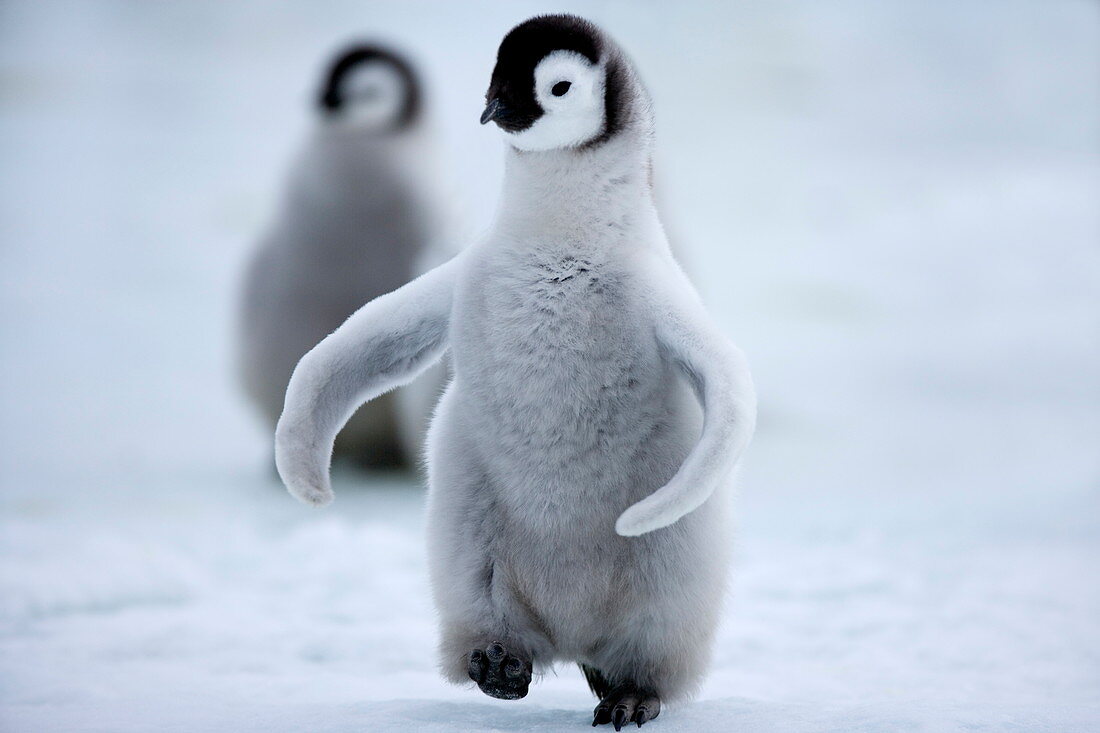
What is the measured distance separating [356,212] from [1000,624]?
126 centimetres

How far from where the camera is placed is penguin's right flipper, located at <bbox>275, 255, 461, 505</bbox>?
939mm

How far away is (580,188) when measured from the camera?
0.91m

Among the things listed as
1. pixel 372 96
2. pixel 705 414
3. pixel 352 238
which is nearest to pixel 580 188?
pixel 705 414

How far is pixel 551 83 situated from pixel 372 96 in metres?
1.38

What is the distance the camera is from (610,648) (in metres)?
0.95

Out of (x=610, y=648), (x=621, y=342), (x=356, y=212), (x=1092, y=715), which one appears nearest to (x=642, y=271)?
(x=621, y=342)

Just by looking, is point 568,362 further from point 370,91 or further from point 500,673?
point 370,91

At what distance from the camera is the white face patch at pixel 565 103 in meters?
0.86

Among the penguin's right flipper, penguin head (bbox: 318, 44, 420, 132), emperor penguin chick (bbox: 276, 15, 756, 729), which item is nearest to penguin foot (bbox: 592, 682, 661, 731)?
emperor penguin chick (bbox: 276, 15, 756, 729)

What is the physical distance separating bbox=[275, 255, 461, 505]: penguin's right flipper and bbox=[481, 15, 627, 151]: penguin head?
0.15 m

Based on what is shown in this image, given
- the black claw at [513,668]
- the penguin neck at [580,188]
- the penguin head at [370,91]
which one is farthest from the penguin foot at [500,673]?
the penguin head at [370,91]

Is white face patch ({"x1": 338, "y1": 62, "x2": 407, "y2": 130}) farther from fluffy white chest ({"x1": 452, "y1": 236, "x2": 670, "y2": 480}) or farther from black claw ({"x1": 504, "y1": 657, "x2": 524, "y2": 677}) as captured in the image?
black claw ({"x1": 504, "y1": 657, "x2": 524, "y2": 677})

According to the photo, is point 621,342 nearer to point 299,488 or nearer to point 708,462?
point 708,462

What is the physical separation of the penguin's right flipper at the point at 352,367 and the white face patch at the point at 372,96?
1258mm
